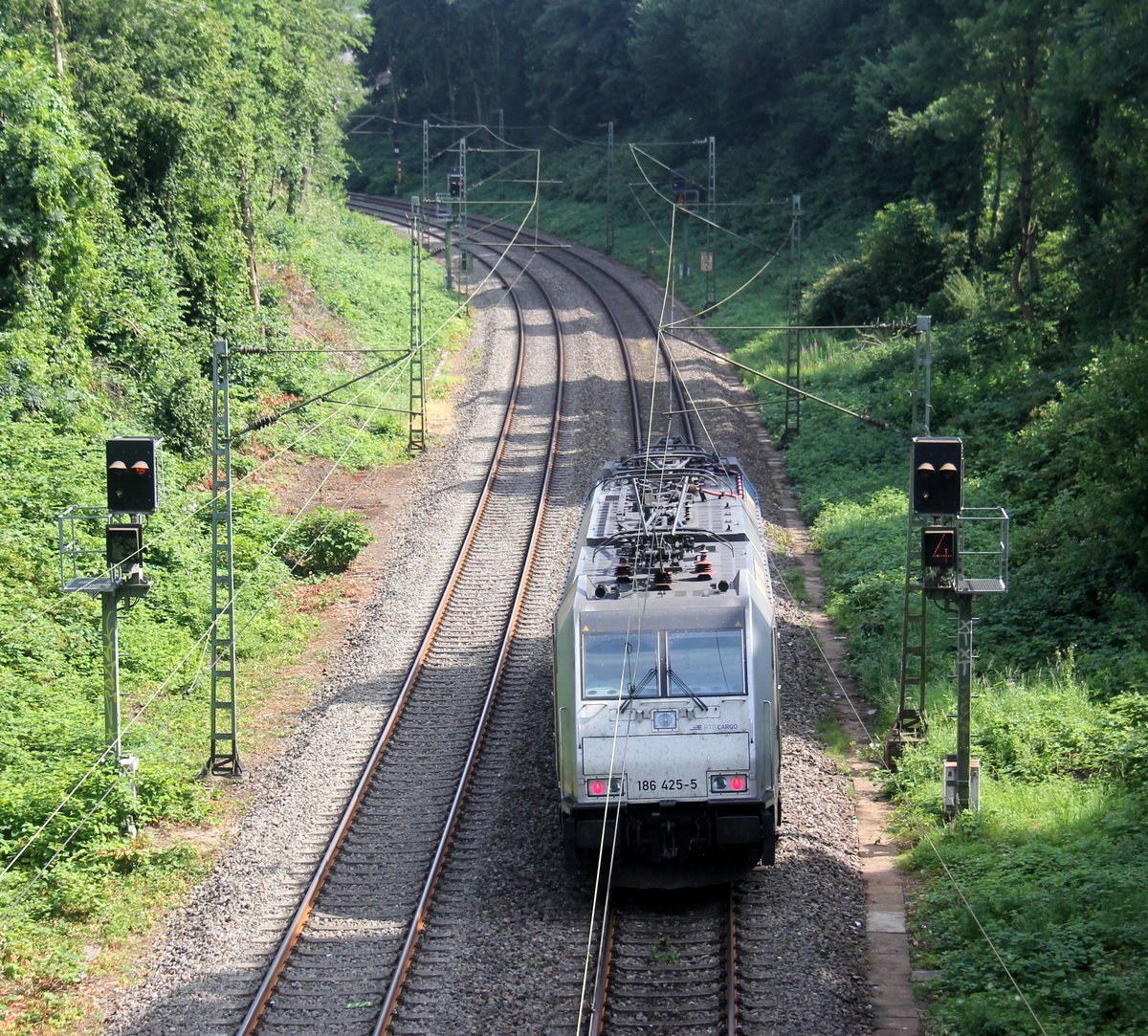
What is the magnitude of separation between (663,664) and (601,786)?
145cm

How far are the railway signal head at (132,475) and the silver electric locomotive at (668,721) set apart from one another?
16.6 ft

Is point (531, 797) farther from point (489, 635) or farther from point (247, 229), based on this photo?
point (247, 229)

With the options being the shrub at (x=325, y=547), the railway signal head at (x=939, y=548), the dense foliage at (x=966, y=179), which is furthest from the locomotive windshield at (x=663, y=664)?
the shrub at (x=325, y=547)

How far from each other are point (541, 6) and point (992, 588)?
80512 millimetres

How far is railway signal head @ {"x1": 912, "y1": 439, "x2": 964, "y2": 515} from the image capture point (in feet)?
48.3

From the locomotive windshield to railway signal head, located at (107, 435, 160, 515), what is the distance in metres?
5.47

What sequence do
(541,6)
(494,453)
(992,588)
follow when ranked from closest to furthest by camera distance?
(992,588), (494,453), (541,6)

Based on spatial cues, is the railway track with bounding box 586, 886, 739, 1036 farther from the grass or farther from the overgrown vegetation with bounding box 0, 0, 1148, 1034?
the grass

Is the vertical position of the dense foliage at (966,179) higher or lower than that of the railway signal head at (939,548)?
higher

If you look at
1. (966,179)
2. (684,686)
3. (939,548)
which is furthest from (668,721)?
(966,179)

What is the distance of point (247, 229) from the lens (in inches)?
1465

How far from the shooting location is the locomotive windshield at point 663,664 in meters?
13.5

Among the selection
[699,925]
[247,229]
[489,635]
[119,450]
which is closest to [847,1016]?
[699,925]

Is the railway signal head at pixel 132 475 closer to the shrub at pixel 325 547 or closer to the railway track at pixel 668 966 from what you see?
the railway track at pixel 668 966
